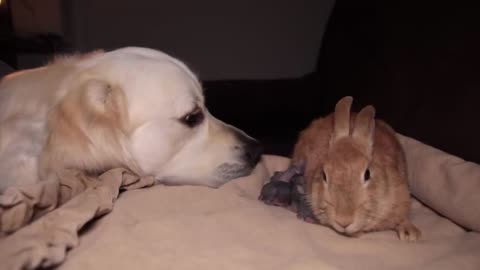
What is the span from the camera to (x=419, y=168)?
52.6 inches

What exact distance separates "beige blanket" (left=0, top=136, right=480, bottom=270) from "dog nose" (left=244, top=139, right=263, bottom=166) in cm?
17

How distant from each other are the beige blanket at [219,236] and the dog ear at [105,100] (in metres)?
0.14

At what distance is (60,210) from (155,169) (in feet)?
1.35

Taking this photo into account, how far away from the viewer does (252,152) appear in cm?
141

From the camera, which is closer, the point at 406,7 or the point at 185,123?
the point at 185,123

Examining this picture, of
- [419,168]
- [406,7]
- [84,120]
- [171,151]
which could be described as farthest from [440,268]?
[406,7]

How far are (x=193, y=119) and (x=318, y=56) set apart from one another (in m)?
1.15

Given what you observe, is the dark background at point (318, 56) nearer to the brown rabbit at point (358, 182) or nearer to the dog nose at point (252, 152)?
the brown rabbit at point (358, 182)

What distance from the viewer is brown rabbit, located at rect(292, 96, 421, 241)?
107 centimetres

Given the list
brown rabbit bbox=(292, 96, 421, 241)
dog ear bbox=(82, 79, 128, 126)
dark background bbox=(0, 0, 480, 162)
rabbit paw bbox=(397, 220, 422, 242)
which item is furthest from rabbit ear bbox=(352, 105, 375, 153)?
dog ear bbox=(82, 79, 128, 126)

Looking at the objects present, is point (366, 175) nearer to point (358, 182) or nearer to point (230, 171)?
point (358, 182)

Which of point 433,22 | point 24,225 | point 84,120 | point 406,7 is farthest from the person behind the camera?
point 406,7

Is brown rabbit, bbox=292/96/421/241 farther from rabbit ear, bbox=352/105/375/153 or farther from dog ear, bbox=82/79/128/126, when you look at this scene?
dog ear, bbox=82/79/128/126

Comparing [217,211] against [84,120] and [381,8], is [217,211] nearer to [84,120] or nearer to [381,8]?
[84,120]
